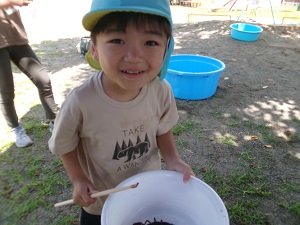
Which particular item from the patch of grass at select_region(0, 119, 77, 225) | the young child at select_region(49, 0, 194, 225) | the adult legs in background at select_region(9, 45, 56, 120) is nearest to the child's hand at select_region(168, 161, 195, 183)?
the young child at select_region(49, 0, 194, 225)

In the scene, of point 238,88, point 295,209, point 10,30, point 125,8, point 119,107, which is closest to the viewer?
point 125,8

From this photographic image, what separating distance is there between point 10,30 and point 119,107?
1.58 metres

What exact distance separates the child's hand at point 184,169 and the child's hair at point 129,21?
1.90 ft

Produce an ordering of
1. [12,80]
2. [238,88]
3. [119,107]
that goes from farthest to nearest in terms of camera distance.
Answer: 1. [238,88]
2. [12,80]
3. [119,107]

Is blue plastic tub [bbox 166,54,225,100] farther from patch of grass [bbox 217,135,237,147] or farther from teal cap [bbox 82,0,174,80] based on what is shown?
teal cap [bbox 82,0,174,80]

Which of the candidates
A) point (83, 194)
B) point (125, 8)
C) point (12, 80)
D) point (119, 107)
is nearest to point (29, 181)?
point (12, 80)

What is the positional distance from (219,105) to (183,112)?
0.54m

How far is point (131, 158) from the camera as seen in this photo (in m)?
1.15

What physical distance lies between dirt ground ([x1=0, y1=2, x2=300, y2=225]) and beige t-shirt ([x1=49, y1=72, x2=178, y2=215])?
4.17ft

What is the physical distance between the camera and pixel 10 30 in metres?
2.07

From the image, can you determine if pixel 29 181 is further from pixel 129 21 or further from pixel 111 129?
pixel 129 21

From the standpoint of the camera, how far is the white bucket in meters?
0.96

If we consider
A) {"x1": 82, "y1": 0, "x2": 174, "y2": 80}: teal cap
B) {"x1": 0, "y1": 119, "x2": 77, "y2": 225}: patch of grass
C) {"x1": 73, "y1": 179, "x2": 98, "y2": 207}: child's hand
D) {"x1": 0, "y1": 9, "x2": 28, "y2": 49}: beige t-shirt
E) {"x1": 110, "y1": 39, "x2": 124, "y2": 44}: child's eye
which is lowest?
{"x1": 0, "y1": 119, "x2": 77, "y2": 225}: patch of grass

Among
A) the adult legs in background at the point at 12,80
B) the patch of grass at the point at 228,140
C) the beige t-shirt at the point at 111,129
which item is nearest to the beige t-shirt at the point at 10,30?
the adult legs in background at the point at 12,80
